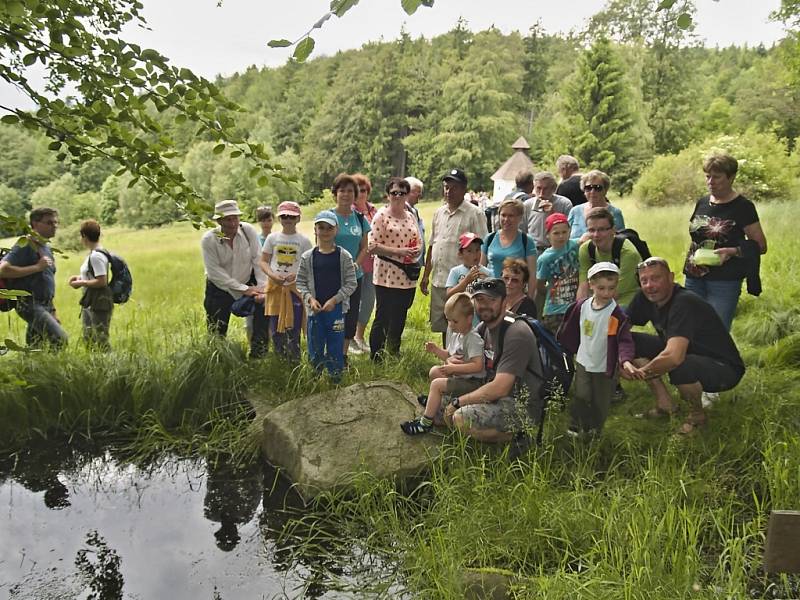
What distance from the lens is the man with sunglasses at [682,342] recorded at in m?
4.32

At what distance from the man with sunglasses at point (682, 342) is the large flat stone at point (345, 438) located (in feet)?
5.17

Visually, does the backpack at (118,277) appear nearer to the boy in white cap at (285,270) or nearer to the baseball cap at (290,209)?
the boy in white cap at (285,270)

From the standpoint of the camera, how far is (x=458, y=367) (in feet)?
14.5

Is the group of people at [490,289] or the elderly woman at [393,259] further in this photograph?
the elderly woman at [393,259]

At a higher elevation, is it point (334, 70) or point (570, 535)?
point (334, 70)

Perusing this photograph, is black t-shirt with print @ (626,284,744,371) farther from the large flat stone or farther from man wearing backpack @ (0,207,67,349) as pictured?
man wearing backpack @ (0,207,67,349)

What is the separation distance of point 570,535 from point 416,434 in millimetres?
1399

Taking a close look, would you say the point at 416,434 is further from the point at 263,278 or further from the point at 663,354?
the point at 263,278

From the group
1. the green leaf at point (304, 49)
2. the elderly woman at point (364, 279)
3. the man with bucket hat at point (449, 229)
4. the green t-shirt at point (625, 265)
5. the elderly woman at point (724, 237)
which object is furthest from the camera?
the elderly woman at point (364, 279)

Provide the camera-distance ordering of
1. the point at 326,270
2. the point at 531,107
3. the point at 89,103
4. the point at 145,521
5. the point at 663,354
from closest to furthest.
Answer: the point at 89,103, the point at 145,521, the point at 663,354, the point at 326,270, the point at 531,107

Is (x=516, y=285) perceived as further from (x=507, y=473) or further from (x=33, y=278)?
(x=33, y=278)

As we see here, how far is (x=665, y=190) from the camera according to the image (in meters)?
22.9

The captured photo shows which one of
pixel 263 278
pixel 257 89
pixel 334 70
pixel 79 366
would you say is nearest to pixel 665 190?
pixel 263 278

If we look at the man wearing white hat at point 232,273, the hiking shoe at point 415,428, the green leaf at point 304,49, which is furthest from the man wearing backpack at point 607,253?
the green leaf at point 304,49
